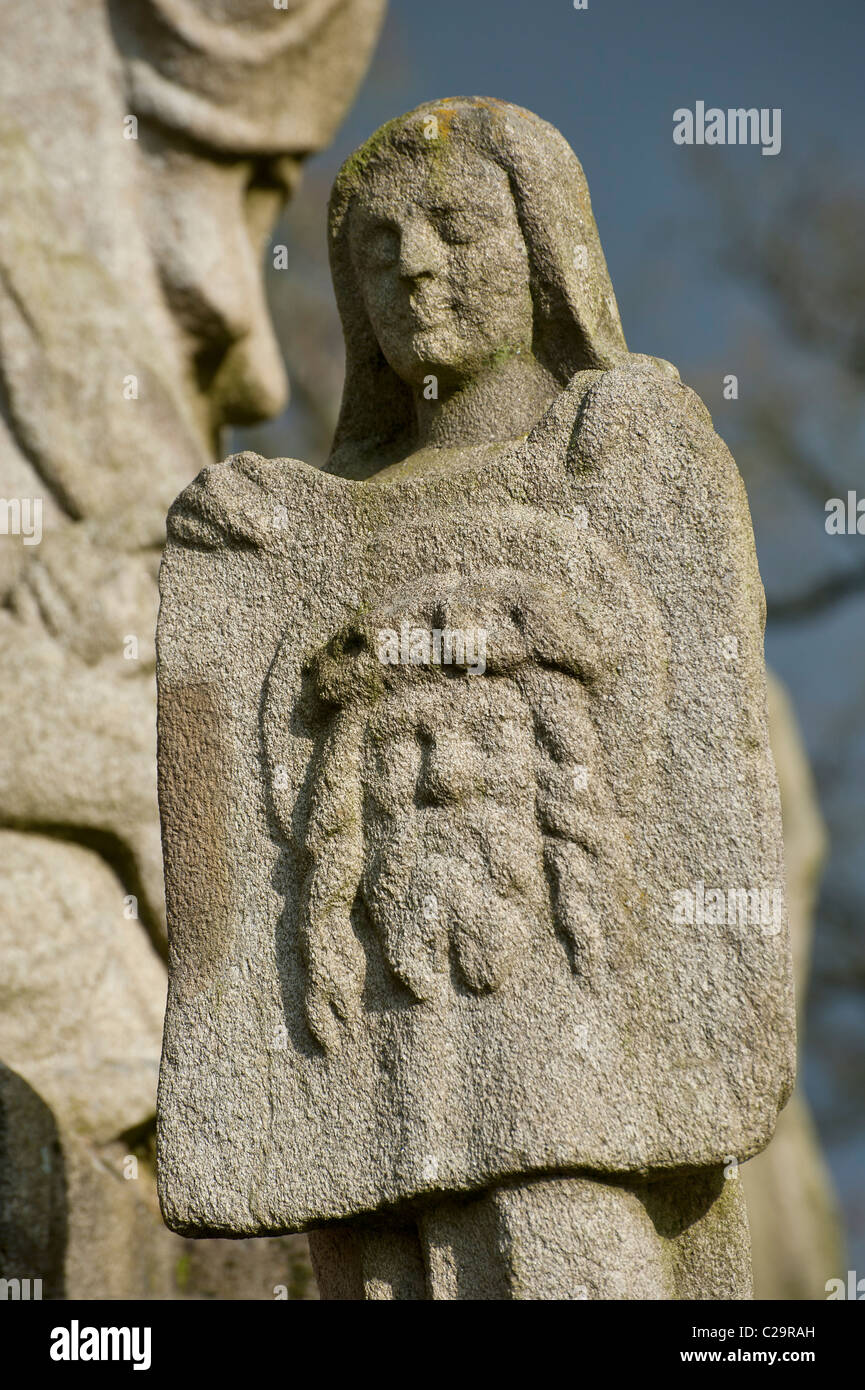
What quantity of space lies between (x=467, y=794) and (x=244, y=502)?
730 millimetres

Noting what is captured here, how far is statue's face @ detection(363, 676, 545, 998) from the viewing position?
117 inches

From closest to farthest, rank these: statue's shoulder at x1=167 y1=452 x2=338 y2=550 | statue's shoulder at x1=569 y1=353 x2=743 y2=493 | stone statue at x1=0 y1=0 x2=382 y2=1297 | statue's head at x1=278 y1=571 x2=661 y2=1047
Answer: statue's head at x1=278 y1=571 x2=661 y2=1047
statue's shoulder at x1=569 y1=353 x2=743 y2=493
statue's shoulder at x1=167 y1=452 x2=338 y2=550
stone statue at x1=0 y1=0 x2=382 y2=1297

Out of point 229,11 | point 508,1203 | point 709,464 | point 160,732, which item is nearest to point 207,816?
point 160,732

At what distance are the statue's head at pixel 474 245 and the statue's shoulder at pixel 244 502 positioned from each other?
0.32 meters

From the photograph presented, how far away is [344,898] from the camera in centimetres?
308

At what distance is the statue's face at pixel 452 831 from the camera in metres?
2.97

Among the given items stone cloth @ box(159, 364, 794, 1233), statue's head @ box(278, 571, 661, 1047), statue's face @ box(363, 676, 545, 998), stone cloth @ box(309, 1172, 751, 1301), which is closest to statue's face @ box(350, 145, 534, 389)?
stone cloth @ box(159, 364, 794, 1233)

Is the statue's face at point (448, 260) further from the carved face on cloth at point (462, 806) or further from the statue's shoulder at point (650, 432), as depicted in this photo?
the carved face on cloth at point (462, 806)

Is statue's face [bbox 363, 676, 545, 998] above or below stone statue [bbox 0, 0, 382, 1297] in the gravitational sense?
below

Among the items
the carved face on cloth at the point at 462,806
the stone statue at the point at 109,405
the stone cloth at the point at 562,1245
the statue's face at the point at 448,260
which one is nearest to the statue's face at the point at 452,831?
the carved face on cloth at the point at 462,806

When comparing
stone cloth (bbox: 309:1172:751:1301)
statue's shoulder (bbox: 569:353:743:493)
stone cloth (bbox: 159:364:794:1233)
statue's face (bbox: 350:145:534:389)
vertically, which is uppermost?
statue's face (bbox: 350:145:534:389)

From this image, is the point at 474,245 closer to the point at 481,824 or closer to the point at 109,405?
the point at 481,824

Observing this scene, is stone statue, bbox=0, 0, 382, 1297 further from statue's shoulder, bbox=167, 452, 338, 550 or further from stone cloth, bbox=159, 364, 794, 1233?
statue's shoulder, bbox=167, 452, 338, 550

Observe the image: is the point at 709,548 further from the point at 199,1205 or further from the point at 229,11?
the point at 229,11
